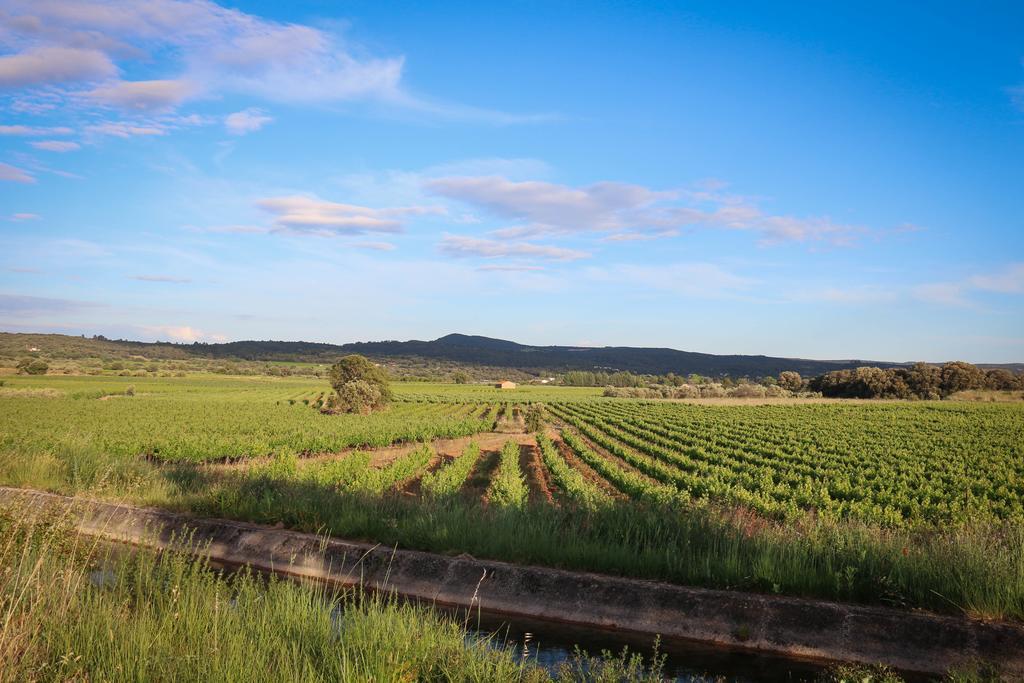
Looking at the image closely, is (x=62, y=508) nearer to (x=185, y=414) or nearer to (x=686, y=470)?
(x=686, y=470)

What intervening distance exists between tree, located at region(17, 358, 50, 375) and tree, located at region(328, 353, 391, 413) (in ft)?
207

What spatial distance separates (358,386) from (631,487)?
171 ft

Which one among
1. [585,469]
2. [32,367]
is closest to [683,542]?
[585,469]

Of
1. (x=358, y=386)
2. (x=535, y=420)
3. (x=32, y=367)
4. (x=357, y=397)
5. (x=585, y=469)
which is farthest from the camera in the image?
(x=32, y=367)

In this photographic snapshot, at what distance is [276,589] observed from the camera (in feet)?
18.9

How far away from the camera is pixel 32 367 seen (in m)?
110

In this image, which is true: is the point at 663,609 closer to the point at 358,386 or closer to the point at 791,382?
the point at 358,386

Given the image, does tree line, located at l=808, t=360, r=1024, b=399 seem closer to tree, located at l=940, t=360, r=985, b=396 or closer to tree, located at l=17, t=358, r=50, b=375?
tree, located at l=940, t=360, r=985, b=396

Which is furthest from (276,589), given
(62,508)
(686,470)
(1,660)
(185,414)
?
(185,414)

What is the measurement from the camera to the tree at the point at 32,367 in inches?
4318

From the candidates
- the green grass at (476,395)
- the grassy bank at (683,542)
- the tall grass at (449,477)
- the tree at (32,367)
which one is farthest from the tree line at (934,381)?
the tree at (32,367)

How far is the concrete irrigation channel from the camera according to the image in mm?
5777

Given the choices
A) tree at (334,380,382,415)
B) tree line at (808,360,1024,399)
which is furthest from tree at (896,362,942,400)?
tree at (334,380,382,415)

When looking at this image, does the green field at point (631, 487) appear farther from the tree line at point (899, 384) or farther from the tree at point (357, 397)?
the tree line at point (899, 384)
